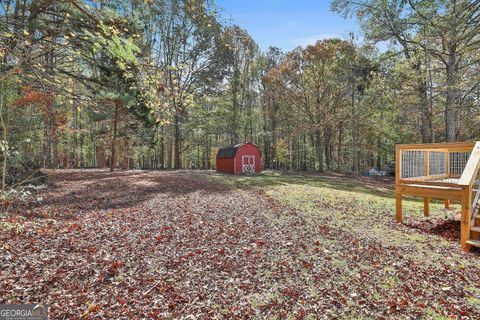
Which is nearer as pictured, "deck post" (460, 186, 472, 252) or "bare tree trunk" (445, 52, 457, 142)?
"deck post" (460, 186, 472, 252)

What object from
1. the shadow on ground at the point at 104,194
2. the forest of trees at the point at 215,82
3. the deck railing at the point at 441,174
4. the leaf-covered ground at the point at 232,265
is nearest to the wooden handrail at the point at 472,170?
the deck railing at the point at 441,174

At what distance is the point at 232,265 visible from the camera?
13.2 feet

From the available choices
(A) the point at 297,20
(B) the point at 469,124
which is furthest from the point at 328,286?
(B) the point at 469,124

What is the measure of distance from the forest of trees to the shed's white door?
6.14 meters

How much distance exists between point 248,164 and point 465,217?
16647mm

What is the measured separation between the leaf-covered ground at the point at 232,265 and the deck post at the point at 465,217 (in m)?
0.19

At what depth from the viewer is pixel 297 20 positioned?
7.36 metres

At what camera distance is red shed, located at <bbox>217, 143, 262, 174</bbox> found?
20.5m

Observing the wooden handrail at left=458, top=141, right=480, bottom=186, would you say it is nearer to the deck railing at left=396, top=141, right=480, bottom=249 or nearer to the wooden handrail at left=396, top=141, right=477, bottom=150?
the deck railing at left=396, top=141, right=480, bottom=249

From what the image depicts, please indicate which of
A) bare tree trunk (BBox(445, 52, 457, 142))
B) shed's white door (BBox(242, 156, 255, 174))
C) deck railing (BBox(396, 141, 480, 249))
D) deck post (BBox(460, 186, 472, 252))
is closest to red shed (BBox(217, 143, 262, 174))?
shed's white door (BBox(242, 156, 255, 174))

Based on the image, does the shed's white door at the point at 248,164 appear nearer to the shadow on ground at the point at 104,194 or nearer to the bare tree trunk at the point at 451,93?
the shadow on ground at the point at 104,194

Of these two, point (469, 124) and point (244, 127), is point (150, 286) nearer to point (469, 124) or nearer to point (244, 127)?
point (469, 124)

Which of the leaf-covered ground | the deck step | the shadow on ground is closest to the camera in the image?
the leaf-covered ground

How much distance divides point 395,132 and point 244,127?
15546mm
